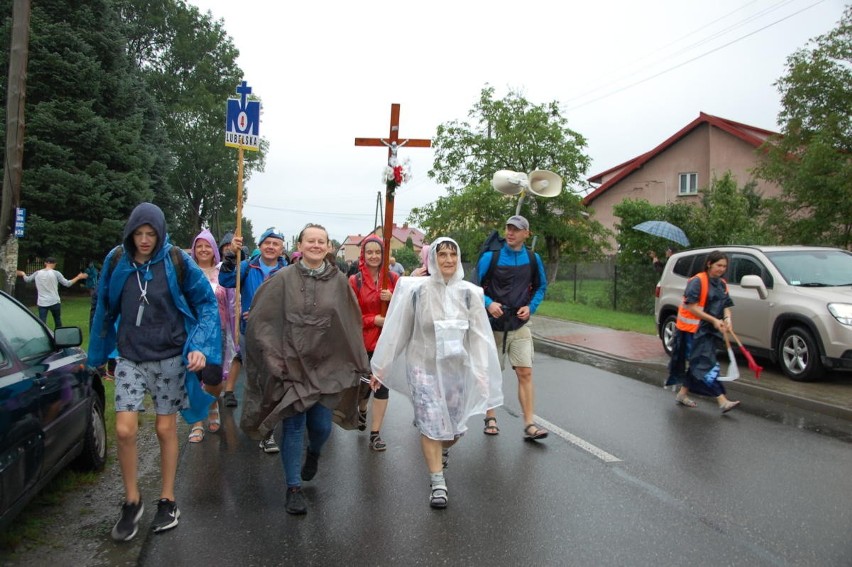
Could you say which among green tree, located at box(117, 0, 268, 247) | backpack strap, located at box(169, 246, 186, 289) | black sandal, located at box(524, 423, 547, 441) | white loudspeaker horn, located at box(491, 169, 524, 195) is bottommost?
black sandal, located at box(524, 423, 547, 441)

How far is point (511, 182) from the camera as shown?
6.11 m

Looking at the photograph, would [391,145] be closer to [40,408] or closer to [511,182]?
[511,182]

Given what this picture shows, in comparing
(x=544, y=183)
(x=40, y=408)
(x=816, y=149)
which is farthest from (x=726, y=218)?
(x=40, y=408)

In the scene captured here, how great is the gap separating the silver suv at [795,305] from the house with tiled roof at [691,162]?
2292cm

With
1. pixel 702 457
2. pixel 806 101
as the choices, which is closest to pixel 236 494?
pixel 702 457

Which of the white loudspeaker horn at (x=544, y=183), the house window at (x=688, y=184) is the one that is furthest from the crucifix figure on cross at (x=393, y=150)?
the house window at (x=688, y=184)

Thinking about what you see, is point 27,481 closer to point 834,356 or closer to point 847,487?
point 847,487

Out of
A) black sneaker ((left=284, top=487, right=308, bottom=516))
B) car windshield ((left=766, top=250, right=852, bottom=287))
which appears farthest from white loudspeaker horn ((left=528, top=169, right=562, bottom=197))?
car windshield ((left=766, top=250, right=852, bottom=287))

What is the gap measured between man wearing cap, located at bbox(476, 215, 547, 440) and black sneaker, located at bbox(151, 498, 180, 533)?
2.94 meters

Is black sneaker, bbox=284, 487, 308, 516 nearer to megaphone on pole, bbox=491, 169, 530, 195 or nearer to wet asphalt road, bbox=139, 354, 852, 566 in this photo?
wet asphalt road, bbox=139, 354, 852, 566

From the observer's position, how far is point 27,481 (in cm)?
326

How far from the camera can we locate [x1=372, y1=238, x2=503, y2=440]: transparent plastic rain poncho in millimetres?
4289

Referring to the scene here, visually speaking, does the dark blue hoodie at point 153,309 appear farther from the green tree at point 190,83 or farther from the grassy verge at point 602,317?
the green tree at point 190,83

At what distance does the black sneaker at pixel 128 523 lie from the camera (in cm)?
361
